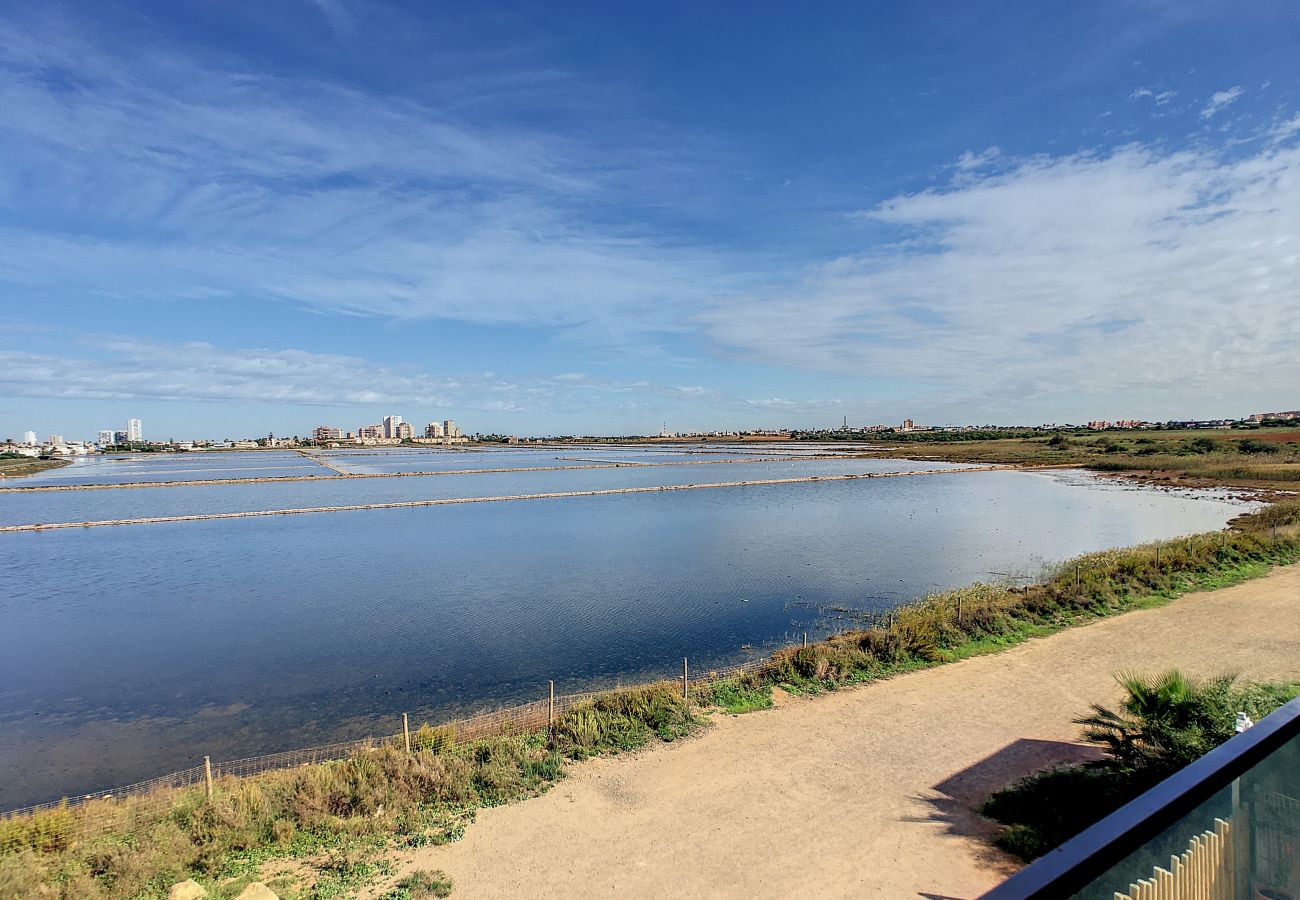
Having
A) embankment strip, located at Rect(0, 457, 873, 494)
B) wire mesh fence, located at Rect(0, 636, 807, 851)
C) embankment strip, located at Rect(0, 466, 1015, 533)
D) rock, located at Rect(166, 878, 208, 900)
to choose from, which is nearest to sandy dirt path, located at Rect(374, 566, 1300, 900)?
Result: wire mesh fence, located at Rect(0, 636, 807, 851)

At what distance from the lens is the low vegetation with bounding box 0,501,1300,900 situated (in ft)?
20.7

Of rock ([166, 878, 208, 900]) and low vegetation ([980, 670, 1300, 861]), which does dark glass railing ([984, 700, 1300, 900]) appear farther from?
rock ([166, 878, 208, 900])

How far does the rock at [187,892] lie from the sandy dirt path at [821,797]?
166 centimetres

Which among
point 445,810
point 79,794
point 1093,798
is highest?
point 1093,798

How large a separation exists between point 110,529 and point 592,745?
117 feet

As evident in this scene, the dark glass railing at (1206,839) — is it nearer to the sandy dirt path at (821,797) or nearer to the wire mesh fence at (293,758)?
the sandy dirt path at (821,797)

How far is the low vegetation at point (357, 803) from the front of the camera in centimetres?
630

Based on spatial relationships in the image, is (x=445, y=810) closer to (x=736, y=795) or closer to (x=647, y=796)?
(x=647, y=796)

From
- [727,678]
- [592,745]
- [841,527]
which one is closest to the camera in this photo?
[592,745]

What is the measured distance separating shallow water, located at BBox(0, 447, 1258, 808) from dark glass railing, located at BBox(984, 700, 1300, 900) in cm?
1136

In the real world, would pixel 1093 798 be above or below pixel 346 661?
above

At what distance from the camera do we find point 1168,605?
50.0ft

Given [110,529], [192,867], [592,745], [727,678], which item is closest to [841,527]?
[727,678]

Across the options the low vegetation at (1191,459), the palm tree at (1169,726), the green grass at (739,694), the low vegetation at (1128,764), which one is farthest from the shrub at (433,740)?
the low vegetation at (1191,459)
